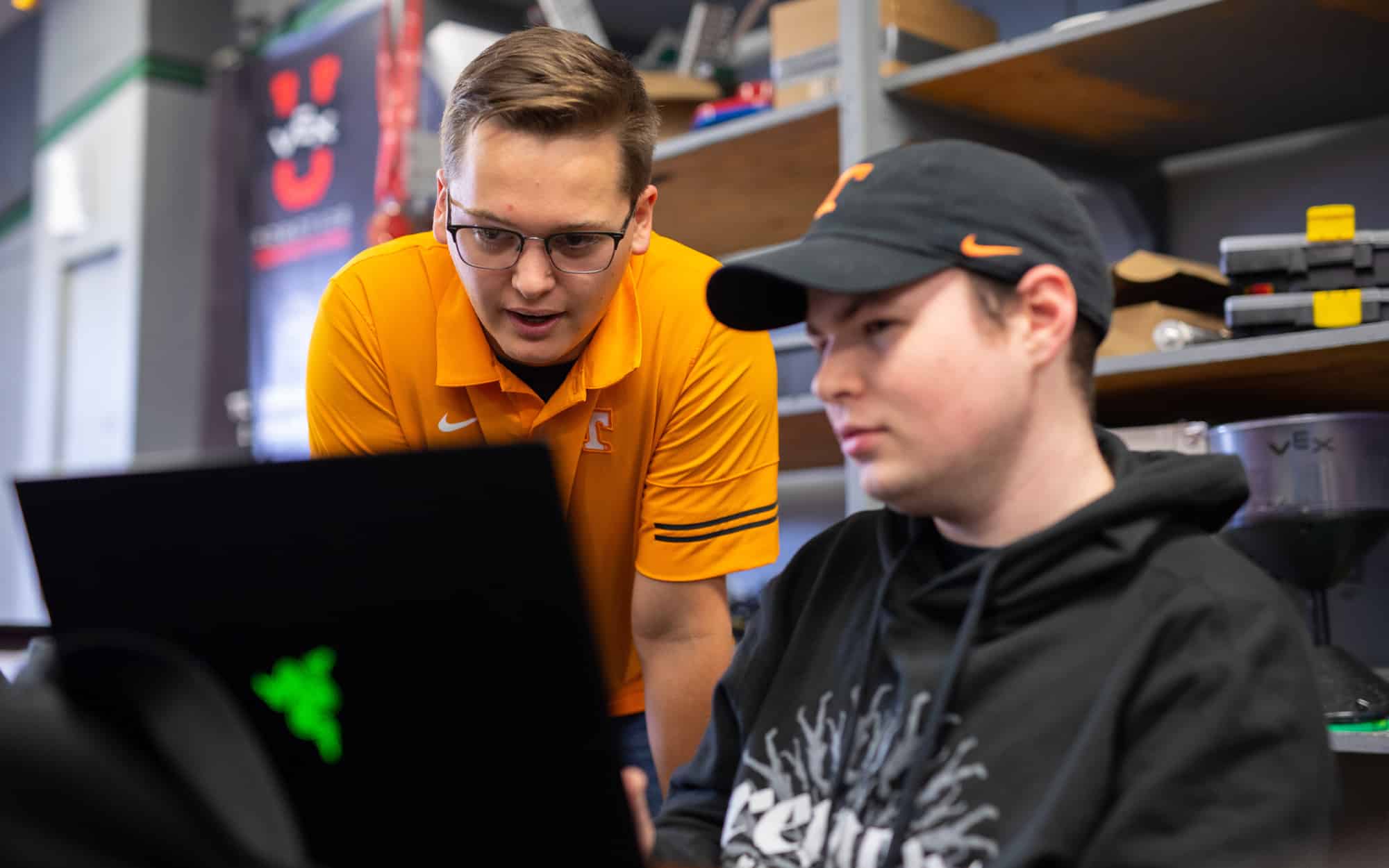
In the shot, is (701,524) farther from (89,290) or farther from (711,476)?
(89,290)

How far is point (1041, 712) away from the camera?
81 cm

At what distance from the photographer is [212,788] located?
526 millimetres

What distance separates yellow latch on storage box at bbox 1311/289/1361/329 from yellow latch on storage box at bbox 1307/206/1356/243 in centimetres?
9

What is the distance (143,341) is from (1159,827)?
4.41 m

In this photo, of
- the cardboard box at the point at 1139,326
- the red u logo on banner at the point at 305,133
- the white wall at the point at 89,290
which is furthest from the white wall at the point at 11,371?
the cardboard box at the point at 1139,326

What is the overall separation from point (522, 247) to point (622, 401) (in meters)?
0.24

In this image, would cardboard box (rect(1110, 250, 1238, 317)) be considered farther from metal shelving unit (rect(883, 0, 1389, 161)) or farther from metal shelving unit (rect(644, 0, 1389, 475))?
metal shelving unit (rect(883, 0, 1389, 161))

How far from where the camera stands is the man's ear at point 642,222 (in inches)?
53.1

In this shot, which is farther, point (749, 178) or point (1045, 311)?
point (749, 178)

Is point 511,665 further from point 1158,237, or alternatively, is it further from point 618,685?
point 1158,237

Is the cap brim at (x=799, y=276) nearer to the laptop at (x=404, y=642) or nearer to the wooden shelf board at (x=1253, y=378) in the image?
the laptop at (x=404, y=642)

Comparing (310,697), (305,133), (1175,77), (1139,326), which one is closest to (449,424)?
(310,697)

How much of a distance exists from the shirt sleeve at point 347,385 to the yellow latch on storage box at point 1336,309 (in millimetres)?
1127

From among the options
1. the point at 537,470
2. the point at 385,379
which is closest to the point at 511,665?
the point at 537,470
